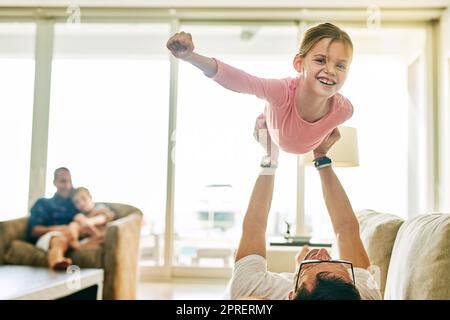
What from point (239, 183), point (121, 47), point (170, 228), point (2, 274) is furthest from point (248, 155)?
point (2, 274)

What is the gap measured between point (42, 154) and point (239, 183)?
32cm

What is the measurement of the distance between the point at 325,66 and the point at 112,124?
346 mm

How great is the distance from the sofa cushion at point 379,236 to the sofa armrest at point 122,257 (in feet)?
1.17

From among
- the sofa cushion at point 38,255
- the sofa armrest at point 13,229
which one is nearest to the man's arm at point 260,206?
the sofa cushion at point 38,255

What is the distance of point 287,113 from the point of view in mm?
624

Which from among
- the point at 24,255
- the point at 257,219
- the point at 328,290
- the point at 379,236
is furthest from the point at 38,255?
the point at 379,236

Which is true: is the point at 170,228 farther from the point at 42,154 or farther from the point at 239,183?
the point at 42,154

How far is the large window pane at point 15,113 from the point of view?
0.64 meters

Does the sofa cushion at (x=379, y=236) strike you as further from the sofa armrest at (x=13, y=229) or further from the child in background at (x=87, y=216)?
the sofa armrest at (x=13, y=229)

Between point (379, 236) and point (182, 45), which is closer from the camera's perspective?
point (182, 45)

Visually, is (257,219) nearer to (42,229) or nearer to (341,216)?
(341,216)

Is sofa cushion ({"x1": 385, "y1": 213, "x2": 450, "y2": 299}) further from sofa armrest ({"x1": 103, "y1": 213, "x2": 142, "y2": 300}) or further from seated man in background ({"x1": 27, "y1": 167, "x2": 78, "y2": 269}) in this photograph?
seated man in background ({"x1": 27, "y1": 167, "x2": 78, "y2": 269})

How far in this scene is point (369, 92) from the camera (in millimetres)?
659

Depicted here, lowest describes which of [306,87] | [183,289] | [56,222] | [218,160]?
[183,289]
